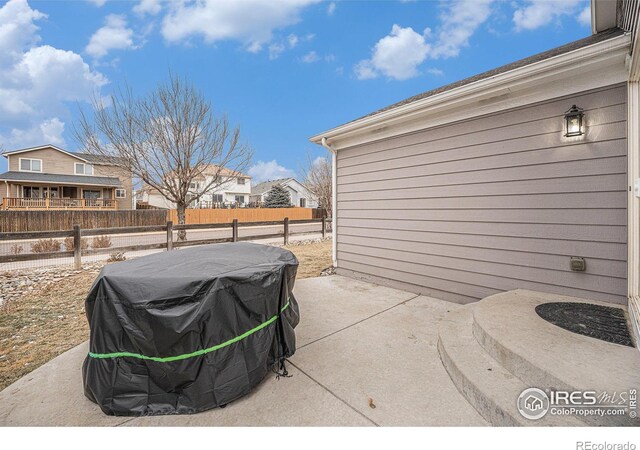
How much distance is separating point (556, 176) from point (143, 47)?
8207 millimetres

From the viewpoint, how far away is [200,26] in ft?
18.7

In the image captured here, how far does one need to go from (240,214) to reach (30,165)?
1453cm

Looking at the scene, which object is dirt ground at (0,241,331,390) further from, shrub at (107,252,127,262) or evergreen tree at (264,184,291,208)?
evergreen tree at (264,184,291,208)

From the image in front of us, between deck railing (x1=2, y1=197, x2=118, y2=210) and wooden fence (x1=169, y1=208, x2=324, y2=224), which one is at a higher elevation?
deck railing (x1=2, y1=197, x2=118, y2=210)

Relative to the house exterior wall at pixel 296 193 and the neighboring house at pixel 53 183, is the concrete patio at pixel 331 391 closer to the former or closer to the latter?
the neighboring house at pixel 53 183

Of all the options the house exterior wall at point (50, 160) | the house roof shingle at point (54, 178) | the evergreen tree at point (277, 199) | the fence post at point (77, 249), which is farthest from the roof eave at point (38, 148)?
the fence post at point (77, 249)

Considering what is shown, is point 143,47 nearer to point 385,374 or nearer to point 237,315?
point 237,315

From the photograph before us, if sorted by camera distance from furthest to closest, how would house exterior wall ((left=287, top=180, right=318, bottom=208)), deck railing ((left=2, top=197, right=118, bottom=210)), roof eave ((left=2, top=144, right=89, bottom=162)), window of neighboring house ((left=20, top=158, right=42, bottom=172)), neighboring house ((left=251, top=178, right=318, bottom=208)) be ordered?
house exterior wall ((left=287, top=180, right=318, bottom=208)), neighboring house ((left=251, top=178, right=318, bottom=208)), window of neighboring house ((left=20, top=158, right=42, bottom=172)), roof eave ((left=2, top=144, right=89, bottom=162)), deck railing ((left=2, top=197, right=118, bottom=210))

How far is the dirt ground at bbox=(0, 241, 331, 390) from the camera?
2.55m

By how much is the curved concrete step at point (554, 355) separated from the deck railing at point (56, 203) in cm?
2418

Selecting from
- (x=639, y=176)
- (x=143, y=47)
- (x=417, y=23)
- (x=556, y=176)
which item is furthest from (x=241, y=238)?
(x=639, y=176)

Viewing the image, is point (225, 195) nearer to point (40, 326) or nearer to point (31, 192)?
point (31, 192)

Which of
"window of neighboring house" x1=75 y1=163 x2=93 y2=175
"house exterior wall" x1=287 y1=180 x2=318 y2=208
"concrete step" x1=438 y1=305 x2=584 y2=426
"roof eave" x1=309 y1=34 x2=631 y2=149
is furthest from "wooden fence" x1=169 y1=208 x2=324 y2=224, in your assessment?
"concrete step" x1=438 y1=305 x2=584 y2=426

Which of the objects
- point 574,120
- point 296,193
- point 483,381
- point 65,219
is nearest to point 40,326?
point 483,381
